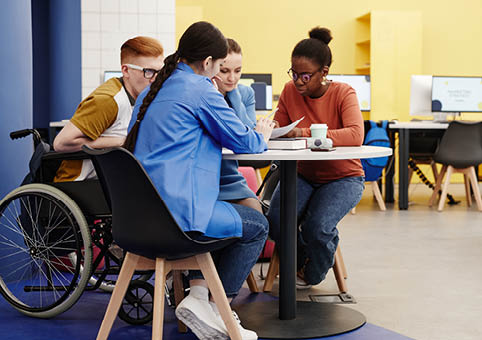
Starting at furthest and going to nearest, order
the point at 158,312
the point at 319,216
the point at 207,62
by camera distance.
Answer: the point at 319,216, the point at 207,62, the point at 158,312

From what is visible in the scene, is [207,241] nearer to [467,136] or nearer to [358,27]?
[467,136]

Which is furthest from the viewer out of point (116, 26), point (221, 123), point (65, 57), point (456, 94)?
point (456, 94)

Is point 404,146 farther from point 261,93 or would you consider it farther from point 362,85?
point 261,93

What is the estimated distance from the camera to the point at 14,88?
336 cm

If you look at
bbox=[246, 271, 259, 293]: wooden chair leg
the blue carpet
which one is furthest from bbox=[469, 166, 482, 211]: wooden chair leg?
the blue carpet

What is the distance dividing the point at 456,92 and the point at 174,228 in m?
5.48

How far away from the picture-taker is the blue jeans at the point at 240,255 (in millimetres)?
2203

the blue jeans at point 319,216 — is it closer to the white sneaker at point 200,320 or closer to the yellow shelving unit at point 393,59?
the white sneaker at point 200,320

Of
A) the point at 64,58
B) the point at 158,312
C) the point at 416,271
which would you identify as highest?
the point at 64,58

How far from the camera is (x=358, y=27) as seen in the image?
359 inches

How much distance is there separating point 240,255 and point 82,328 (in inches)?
27.6

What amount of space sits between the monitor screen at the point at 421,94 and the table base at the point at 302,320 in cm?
451

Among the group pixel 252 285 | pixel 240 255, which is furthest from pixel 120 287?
pixel 252 285

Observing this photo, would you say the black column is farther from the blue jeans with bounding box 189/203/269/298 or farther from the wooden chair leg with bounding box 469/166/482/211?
the wooden chair leg with bounding box 469/166/482/211
